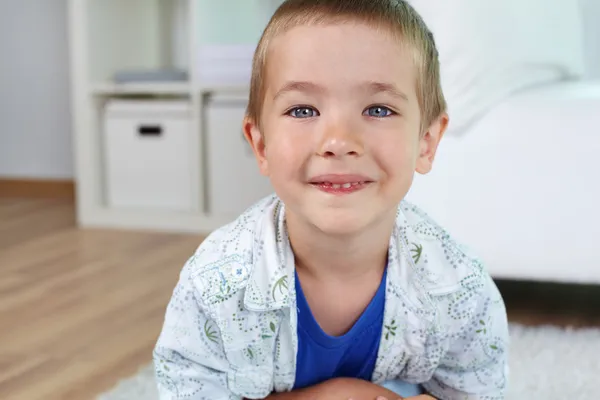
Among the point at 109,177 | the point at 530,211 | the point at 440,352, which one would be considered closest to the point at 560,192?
the point at 530,211

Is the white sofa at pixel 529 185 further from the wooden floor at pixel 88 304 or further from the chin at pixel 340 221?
the chin at pixel 340 221

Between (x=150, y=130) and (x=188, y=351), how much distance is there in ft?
5.17

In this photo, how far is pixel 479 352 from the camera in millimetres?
974

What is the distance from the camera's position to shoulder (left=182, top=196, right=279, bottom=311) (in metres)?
0.90

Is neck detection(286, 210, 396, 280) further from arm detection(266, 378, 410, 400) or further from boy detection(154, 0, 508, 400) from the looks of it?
arm detection(266, 378, 410, 400)

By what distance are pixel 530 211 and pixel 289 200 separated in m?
0.67

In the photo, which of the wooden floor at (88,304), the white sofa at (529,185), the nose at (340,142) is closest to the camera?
A: the nose at (340,142)

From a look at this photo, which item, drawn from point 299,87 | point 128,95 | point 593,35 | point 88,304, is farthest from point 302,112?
point 128,95

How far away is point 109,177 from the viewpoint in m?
2.45

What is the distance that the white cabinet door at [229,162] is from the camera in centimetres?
228

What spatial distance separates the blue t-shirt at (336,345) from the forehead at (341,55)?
0.25 m

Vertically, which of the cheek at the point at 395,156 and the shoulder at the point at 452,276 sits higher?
the cheek at the point at 395,156

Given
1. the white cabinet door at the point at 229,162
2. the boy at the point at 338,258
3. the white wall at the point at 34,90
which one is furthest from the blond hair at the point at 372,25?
the white wall at the point at 34,90

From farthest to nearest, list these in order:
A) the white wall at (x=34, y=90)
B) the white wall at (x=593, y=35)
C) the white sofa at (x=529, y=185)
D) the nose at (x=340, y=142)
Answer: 1. the white wall at (x=34, y=90)
2. the white wall at (x=593, y=35)
3. the white sofa at (x=529, y=185)
4. the nose at (x=340, y=142)
